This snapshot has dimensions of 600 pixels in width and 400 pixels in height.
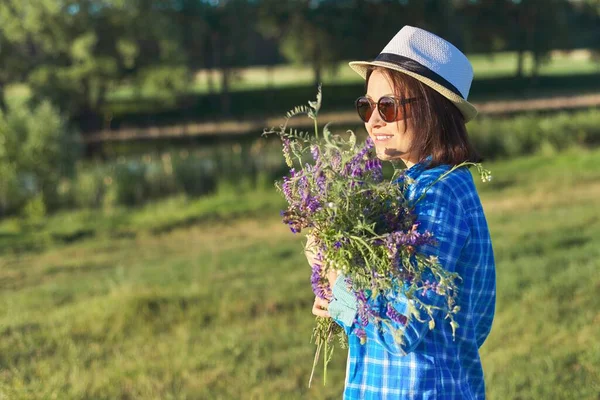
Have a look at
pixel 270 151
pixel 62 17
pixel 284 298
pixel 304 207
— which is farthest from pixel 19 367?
pixel 62 17

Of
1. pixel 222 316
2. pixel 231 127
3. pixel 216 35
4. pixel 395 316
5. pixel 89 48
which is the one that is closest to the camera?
pixel 395 316

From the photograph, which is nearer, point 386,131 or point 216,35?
point 386,131

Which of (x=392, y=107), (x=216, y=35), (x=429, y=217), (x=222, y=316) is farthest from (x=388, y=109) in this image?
(x=216, y=35)

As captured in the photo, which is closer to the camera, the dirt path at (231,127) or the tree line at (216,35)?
the tree line at (216,35)

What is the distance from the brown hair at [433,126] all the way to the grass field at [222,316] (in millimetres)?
2267

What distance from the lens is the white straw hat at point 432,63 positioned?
2070mm

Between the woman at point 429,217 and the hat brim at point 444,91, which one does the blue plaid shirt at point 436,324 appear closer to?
the woman at point 429,217

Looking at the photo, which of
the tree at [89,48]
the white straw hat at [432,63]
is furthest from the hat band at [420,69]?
the tree at [89,48]

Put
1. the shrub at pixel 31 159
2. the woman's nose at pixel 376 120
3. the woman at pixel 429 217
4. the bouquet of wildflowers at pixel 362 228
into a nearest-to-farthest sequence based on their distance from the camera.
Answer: the bouquet of wildflowers at pixel 362 228, the woman at pixel 429 217, the woman's nose at pixel 376 120, the shrub at pixel 31 159

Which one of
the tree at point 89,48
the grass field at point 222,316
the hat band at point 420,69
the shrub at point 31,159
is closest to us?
the hat band at point 420,69

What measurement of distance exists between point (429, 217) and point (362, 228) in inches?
7.6

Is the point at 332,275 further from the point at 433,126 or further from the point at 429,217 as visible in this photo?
the point at 433,126

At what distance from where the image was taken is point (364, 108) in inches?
89.1

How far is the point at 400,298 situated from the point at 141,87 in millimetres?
33001
